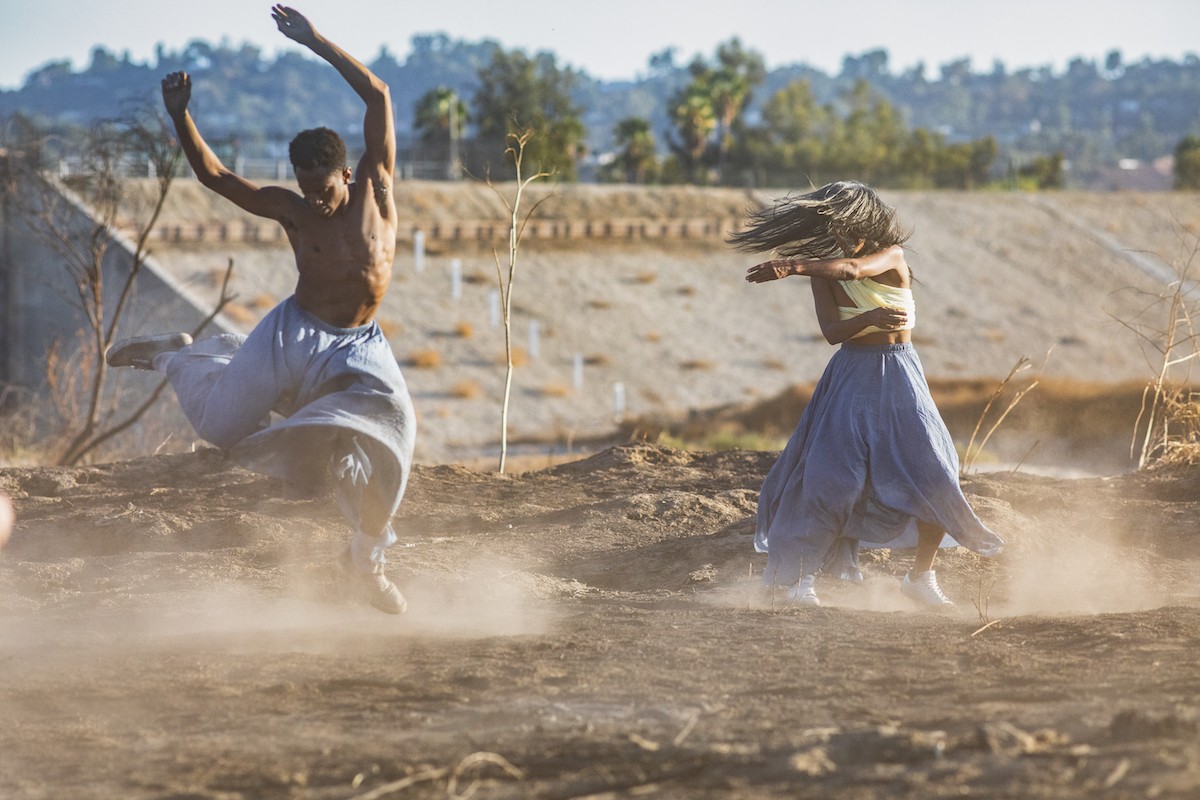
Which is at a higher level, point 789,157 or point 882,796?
point 789,157

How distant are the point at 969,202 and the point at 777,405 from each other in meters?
21.2

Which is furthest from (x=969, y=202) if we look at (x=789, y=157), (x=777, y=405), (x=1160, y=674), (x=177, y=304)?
(x=1160, y=674)

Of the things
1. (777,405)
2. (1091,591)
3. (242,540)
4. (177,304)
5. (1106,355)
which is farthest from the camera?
(1106,355)

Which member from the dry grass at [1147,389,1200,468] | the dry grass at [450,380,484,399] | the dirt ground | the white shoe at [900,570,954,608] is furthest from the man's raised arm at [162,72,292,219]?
the dry grass at [450,380,484,399]

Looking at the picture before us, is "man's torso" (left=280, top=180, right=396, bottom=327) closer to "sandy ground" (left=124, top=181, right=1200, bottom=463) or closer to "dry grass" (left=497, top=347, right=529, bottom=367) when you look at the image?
"sandy ground" (left=124, top=181, right=1200, bottom=463)

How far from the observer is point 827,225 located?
6184mm

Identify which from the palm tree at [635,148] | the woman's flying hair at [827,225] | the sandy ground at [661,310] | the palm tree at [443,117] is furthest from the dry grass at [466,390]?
the woman's flying hair at [827,225]

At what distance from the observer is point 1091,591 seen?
6977 mm

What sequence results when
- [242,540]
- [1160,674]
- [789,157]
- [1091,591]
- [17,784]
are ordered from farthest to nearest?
[789,157], [242,540], [1091,591], [1160,674], [17,784]

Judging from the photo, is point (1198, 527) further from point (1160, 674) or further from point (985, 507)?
point (1160, 674)

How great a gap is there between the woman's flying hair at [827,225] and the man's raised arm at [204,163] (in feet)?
6.47

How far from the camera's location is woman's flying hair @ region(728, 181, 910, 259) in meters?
6.15

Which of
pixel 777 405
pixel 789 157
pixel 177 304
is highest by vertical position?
pixel 789 157

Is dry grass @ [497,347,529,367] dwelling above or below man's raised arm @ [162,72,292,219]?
below
